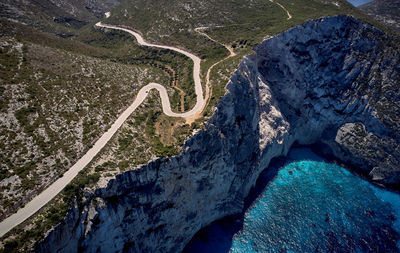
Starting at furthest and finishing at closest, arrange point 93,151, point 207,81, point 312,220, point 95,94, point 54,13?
1. point 54,13
2. point 207,81
3. point 312,220
4. point 95,94
5. point 93,151

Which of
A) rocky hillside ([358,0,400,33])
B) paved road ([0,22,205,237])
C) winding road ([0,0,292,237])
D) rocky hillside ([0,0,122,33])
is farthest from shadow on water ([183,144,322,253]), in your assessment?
rocky hillside ([0,0,122,33])

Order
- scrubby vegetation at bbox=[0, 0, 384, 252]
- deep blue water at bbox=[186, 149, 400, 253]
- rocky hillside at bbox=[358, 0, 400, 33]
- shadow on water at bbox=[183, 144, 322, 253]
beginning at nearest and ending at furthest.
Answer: scrubby vegetation at bbox=[0, 0, 384, 252]
shadow on water at bbox=[183, 144, 322, 253]
deep blue water at bbox=[186, 149, 400, 253]
rocky hillside at bbox=[358, 0, 400, 33]

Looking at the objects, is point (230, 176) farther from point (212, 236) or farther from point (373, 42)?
point (373, 42)

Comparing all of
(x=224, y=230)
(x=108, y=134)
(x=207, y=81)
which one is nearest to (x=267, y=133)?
(x=207, y=81)

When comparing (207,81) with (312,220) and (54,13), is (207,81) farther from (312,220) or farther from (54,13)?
(54,13)

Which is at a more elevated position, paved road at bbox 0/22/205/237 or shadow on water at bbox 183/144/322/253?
paved road at bbox 0/22/205/237

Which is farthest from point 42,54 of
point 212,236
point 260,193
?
point 260,193

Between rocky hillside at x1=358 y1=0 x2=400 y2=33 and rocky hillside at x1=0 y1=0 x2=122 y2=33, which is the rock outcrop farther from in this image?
rocky hillside at x1=0 y1=0 x2=122 y2=33
